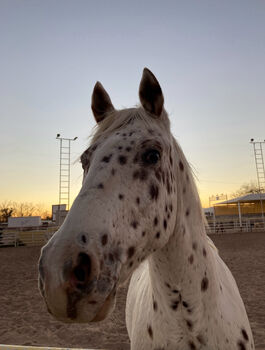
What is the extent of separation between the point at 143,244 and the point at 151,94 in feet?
3.33

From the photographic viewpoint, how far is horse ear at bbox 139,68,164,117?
1742 mm

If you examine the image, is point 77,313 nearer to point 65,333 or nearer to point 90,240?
point 90,240

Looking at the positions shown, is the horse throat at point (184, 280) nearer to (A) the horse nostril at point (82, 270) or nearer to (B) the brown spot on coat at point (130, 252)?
(B) the brown spot on coat at point (130, 252)

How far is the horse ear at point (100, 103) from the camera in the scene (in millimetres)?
2055

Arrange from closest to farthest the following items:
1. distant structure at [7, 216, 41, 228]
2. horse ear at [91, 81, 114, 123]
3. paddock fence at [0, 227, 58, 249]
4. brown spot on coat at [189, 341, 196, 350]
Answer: brown spot on coat at [189, 341, 196, 350], horse ear at [91, 81, 114, 123], paddock fence at [0, 227, 58, 249], distant structure at [7, 216, 41, 228]

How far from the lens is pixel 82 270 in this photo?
1.02 metres

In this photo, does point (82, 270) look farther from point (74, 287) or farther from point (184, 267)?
point (184, 267)

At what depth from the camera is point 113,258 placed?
1.18m

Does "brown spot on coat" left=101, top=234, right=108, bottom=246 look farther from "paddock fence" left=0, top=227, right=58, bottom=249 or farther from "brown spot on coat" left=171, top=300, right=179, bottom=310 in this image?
"paddock fence" left=0, top=227, right=58, bottom=249

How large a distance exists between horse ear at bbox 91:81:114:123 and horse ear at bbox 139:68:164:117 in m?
0.36

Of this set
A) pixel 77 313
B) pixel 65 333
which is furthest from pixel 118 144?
pixel 65 333

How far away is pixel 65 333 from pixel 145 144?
4.68m

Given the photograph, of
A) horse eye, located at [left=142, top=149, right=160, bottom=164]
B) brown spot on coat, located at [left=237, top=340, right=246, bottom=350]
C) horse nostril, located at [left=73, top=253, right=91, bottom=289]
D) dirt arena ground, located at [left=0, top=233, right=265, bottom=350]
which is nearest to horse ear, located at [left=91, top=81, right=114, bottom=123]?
horse eye, located at [left=142, top=149, right=160, bottom=164]

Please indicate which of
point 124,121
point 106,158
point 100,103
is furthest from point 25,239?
point 106,158
